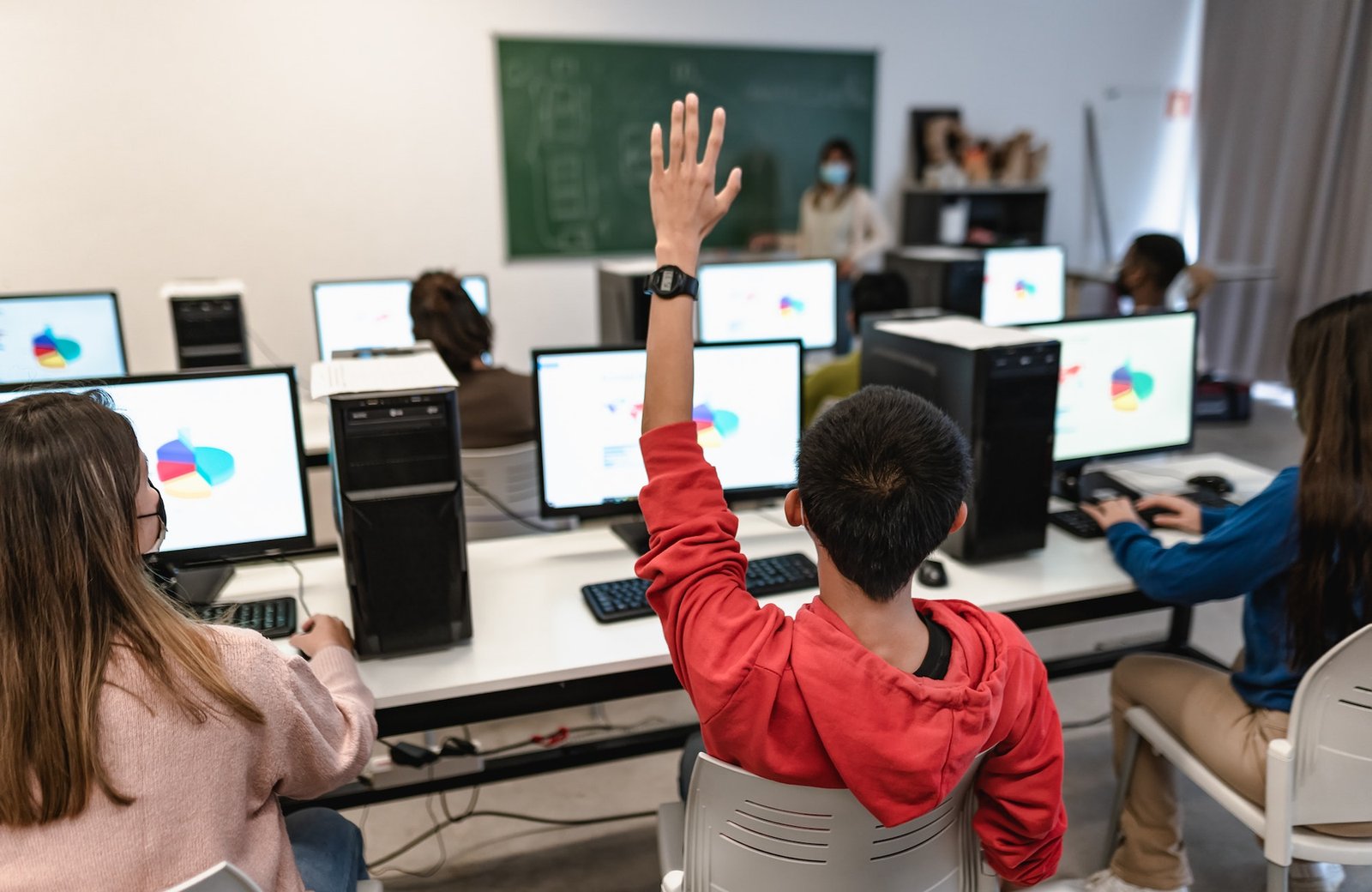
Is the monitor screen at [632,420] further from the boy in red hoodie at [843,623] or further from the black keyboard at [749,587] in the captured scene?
the boy in red hoodie at [843,623]

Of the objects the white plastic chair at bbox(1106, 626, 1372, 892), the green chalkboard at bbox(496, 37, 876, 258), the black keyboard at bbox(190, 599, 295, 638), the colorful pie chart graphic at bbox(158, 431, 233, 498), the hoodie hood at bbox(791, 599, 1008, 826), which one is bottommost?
the white plastic chair at bbox(1106, 626, 1372, 892)

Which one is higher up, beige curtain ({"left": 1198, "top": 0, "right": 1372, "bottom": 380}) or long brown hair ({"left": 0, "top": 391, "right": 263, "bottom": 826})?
beige curtain ({"left": 1198, "top": 0, "right": 1372, "bottom": 380})

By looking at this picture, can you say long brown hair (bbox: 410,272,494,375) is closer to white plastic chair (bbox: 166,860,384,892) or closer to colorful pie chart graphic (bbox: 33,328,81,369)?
colorful pie chart graphic (bbox: 33,328,81,369)

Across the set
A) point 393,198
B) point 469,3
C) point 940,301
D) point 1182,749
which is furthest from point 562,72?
point 1182,749

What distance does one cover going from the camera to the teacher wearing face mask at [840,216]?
500 centimetres

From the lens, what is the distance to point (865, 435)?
3.08ft

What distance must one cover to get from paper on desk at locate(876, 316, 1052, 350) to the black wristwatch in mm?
899

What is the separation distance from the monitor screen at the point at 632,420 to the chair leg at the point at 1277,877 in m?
1.05

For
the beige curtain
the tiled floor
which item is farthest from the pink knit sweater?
the beige curtain

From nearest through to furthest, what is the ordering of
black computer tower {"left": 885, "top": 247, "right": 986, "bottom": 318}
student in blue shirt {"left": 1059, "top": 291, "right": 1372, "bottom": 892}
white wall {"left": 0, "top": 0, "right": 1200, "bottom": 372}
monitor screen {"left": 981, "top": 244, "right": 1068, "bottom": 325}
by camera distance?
1. student in blue shirt {"left": 1059, "top": 291, "right": 1372, "bottom": 892}
2. black computer tower {"left": 885, "top": 247, "right": 986, "bottom": 318}
3. monitor screen {"left": 981, "top": 244, "right": 1068, "bottom": 325}
4. white wall {"left": 0, "top": 0, "right": 1200, "bottom": 372}

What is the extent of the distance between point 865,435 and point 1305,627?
1.01m

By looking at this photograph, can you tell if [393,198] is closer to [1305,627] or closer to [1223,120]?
[1305,627]

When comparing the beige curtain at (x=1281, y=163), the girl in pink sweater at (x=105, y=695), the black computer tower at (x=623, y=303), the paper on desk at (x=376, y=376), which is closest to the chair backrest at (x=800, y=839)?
the girl in pink sweater at (x=105, y=695)

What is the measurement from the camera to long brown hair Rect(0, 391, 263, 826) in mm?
882
